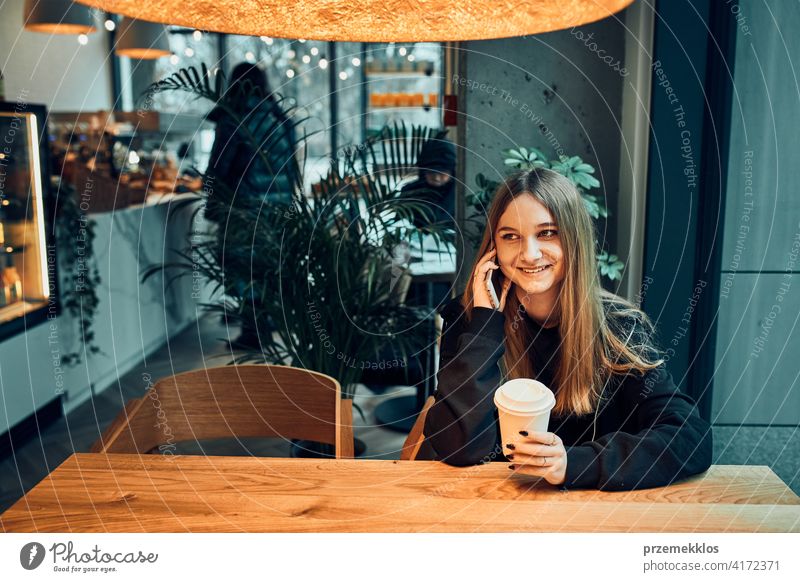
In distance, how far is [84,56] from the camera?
5543 millimetres

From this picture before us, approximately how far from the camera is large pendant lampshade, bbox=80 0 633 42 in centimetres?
85

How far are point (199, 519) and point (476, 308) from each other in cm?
59

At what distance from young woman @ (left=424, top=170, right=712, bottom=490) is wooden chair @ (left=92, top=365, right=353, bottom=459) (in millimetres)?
270

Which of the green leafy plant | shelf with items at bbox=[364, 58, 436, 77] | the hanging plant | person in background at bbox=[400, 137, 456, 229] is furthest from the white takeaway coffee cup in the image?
shelf with items at bbox=[364, 58, 436, 77]

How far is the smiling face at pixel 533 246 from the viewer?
1.34 m

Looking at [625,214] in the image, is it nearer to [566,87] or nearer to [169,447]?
[566,87]

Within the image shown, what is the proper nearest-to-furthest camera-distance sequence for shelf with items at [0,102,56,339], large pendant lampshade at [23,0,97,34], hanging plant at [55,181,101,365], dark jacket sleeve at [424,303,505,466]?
dark jacket sleeve at [424,303,505,466] → shelf with items at [0,102,56,339] → hanging plant at [55,181,101,365] → large pendant lampshade at [23,0,97,34]

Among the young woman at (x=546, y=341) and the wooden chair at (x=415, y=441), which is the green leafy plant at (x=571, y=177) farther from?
the wooden chair at (x=415, y=441)

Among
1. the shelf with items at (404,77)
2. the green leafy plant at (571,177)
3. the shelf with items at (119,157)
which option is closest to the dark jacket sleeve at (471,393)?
the green leafy plant at (571,177)

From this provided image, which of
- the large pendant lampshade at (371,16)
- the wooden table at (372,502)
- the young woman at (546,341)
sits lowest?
the wooden table at (372,502)

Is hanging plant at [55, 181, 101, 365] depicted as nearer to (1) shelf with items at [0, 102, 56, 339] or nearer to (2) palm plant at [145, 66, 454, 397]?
(1) shelf with items at [0, 102, 56, 339]

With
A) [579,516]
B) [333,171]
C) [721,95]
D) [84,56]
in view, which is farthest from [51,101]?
[579,516]

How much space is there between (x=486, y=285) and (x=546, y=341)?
17 cm

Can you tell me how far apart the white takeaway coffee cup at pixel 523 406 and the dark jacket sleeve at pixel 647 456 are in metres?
0.10
